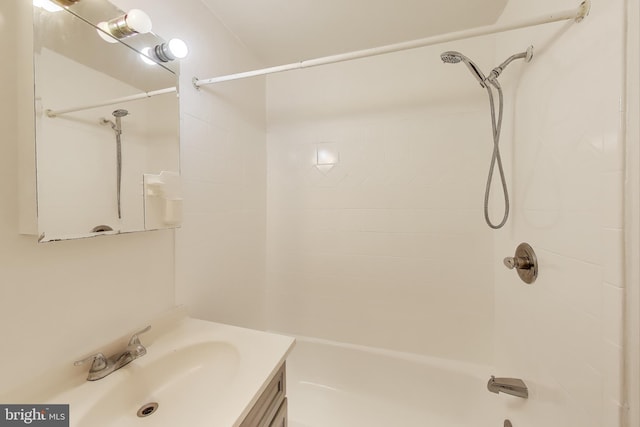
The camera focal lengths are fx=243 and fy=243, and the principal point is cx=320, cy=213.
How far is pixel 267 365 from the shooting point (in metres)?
0.77

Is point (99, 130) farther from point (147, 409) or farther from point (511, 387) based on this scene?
point (511, 387)

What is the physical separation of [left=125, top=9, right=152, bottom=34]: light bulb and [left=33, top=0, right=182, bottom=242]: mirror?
0.10 meters

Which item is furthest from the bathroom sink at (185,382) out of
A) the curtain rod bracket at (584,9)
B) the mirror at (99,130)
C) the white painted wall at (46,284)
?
the curtain rod bracket at (584,9)

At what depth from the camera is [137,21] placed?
2.45 ft

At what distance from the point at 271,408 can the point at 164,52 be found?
133 cm

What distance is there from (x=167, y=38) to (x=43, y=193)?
0.79 m

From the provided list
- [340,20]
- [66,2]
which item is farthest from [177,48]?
[340,20]

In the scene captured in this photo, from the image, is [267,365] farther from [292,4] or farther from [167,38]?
[292,4]

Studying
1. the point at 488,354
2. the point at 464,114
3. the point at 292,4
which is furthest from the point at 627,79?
the point at 488,354

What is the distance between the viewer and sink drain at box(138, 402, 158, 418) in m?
0.73

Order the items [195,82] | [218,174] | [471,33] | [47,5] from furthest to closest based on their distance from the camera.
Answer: [218,174] → [195,82] → [471,33] → [47,5]

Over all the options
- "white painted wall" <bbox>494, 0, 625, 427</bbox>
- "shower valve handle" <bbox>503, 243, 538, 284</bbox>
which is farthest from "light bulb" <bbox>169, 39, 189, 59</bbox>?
"shower valve handle" <bbox>503, 243, 538, 284</bbox>

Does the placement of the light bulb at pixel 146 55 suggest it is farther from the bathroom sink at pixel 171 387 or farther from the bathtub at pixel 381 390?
the bathtub at pixel 381 390

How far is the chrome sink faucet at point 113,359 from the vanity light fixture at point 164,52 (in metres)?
0.99
